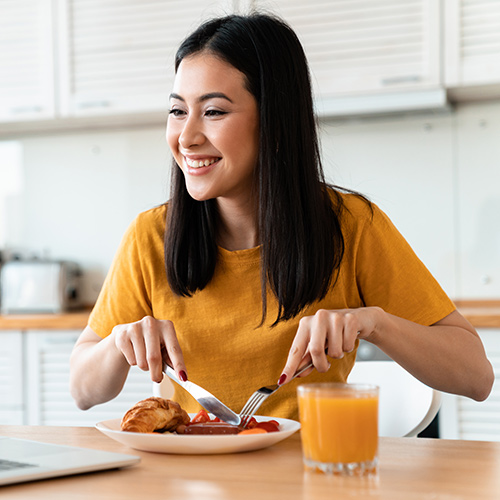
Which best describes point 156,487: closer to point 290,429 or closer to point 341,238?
point 290,429

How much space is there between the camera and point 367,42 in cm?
265

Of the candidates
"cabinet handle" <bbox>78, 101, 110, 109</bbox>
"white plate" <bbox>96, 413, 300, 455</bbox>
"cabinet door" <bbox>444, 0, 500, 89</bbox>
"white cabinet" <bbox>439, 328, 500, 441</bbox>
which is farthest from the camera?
"cabinet handle" <bbox>78, 101, 110, 109</bbox>

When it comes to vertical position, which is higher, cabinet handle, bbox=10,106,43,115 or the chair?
cabinet handle, bbox=10,106,43,115

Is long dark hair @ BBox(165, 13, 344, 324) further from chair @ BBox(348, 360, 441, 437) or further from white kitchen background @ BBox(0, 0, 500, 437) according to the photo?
white kitchen background @ BBox(0, 0, 500, 437)

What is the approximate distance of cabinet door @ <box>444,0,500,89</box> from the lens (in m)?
2.51

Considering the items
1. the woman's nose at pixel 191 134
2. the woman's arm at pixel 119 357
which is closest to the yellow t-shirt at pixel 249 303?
the woman's arm at pixel 119 357

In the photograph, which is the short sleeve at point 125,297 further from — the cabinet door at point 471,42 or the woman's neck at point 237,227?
the cabinet door at point 471,42

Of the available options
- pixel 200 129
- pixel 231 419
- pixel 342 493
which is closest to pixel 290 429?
pixel 231 419

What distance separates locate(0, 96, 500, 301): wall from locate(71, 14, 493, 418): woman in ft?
4.23

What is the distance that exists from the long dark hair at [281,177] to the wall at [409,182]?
1321 mm

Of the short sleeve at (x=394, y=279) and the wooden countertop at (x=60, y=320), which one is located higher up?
the short sleeve at (x=394, y=279)

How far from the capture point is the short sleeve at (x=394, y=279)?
1.33m

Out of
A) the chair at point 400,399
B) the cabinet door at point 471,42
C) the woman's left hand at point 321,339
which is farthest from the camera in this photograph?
the cabinet door at point 471,42

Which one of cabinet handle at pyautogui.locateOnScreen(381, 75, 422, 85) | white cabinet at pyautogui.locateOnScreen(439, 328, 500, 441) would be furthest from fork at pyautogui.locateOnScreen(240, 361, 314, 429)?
cabinet handle at pyautogui.locateOnScreen(381, 75, 422, 85)
